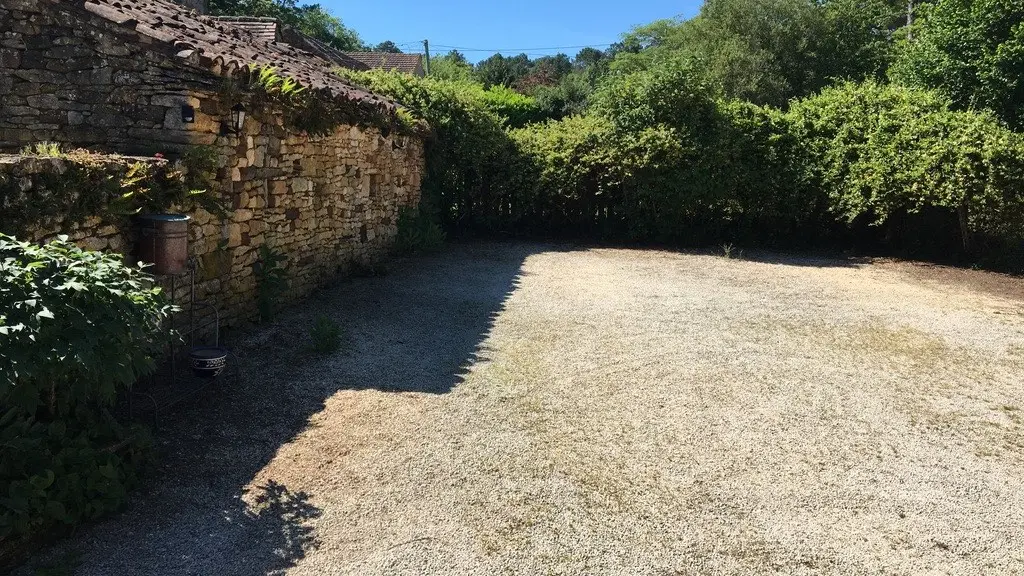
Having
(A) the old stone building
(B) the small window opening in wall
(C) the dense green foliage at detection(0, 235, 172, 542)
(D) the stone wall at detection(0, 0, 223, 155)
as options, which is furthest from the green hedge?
(C) the dense green foliage at detection(0, 235, 172, 542)

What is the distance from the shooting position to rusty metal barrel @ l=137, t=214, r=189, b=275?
5195mm

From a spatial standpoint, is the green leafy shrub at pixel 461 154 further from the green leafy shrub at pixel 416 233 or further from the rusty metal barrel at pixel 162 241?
the rusty metal barrel at pixel 162 241

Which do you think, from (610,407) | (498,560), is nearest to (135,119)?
(610,407)

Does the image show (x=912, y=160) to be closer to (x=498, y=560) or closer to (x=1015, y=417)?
(x=1015, y=417)

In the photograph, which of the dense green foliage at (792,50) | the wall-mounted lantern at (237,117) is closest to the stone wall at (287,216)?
the wall-mounted lantern at (237,117)

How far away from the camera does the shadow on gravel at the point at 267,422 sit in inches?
133

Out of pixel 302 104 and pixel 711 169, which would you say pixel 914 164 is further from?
pixel 302 104

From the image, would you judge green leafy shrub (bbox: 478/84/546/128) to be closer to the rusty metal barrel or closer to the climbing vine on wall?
the climbing vine on wall

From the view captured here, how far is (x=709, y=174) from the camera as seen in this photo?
13672mm

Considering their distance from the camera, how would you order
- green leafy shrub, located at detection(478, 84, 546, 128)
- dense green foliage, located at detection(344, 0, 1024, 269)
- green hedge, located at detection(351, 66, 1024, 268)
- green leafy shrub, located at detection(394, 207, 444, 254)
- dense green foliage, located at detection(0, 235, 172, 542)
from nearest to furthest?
dense green foliage, located at detection(0, 235, 172, 542) < green leafy shrub, located at detection(394, 207, 444, 254) < dense green foliage, located at detection(344, 0, 1024, 269) < green hedge, located at detection(351, 66, 1024, 268) < green leafy shrub, located at detection(478, 84, 546, 128)

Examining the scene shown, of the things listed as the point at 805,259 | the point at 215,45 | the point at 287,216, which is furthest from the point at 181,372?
the point at 805,259

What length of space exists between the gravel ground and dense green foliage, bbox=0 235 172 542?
0.73 feet

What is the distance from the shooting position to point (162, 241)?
5199 mm

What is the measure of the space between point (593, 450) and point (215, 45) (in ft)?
18.4
